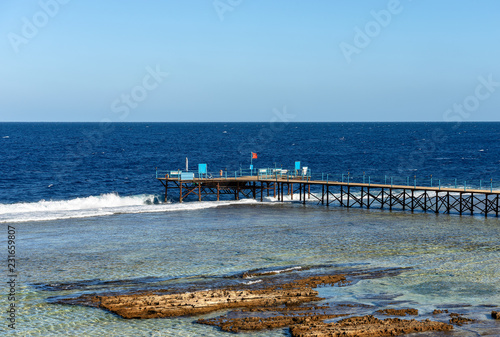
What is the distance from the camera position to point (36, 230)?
39406 millimetres

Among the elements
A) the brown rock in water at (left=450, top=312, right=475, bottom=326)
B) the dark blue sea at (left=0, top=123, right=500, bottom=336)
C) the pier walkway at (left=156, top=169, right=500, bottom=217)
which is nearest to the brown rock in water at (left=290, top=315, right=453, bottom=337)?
the brown rock in water at (left=450, top=312, right=475, bottom=326)

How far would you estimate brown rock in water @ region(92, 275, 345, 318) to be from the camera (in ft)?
66.4

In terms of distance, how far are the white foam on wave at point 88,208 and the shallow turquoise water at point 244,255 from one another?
7.53 ft

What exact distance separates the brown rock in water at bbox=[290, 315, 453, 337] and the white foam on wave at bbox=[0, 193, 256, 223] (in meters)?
32.1

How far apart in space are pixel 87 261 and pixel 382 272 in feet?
49.9

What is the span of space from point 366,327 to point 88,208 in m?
40.4

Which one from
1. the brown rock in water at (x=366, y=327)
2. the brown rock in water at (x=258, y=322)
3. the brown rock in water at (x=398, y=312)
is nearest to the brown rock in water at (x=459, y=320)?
the brown rock in water at (x=366, y=327)

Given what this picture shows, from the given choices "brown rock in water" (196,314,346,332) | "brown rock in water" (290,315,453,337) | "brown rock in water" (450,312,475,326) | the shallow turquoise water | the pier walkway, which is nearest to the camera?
"brown rock in water" (290,315,453,337)

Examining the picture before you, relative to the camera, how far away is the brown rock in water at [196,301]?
20.2m

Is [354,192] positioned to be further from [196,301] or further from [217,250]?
[196,301]

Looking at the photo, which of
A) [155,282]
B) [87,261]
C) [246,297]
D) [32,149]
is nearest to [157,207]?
[87,261]

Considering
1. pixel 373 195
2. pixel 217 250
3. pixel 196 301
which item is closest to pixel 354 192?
pixel 373 195

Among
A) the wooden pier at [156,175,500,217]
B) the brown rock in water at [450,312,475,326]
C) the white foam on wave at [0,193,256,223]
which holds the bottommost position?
the brown rock in water at [450,312,475,326]

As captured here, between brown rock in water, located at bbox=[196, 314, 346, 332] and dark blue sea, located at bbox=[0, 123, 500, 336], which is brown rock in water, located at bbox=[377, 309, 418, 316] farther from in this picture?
brown rock in water, located at bbox=[196, 314, 346, 332]
